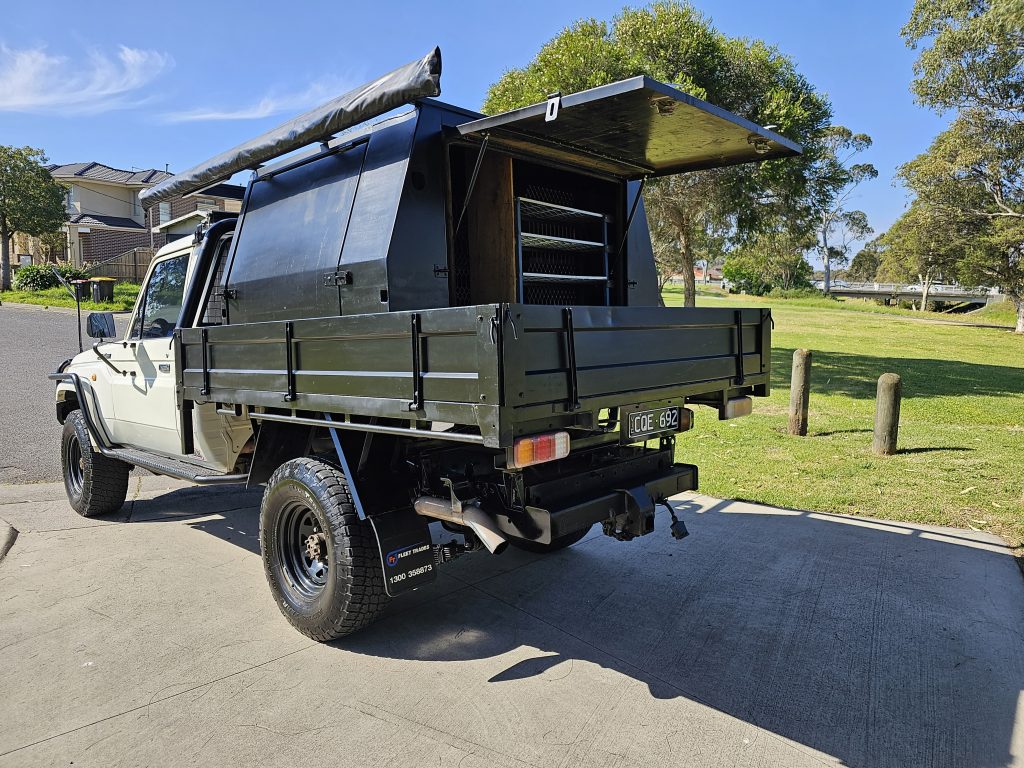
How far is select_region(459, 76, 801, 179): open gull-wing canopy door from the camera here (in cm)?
331

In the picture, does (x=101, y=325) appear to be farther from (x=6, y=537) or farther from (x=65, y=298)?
(x=65, y=298)

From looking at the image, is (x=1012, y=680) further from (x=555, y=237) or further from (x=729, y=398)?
(x=555, y=237)

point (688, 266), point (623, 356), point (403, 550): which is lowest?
point (403, 550)

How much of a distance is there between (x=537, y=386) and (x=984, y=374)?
56.2ft

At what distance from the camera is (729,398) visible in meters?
4.21

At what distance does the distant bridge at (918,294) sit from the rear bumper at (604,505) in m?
58.7

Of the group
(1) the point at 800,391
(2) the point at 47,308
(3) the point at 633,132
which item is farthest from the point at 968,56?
(2) the point at 47,308

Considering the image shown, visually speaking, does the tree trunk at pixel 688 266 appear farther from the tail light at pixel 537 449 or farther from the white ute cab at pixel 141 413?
the tail light at pixel 537 449

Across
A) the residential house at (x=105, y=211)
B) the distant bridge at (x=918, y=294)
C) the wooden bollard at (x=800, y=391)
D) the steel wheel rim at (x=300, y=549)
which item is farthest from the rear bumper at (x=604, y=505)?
the distant bridge at (x=918, y=294)

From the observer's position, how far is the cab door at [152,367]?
5.02m

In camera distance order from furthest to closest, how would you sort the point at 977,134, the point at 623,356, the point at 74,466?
1. the point at 977,134
2. the point at 74,466
3. the point at 623,356

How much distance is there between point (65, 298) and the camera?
1049 inches

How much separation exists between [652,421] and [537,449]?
0.93 metres

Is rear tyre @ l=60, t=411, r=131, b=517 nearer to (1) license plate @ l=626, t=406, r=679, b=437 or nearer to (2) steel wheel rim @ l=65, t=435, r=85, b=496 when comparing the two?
(2) steel wheel rim @ l=65, t=435, r=85, b=496
